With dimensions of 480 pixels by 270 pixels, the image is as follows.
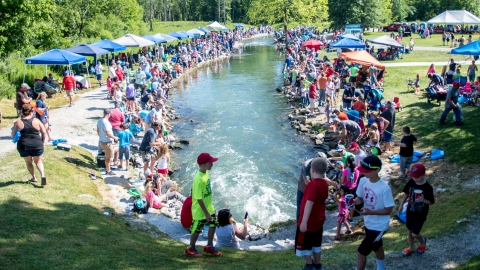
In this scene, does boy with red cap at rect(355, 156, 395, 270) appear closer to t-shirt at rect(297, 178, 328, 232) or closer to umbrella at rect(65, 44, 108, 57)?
t-shirt at rect(297, 178, 328, 232)

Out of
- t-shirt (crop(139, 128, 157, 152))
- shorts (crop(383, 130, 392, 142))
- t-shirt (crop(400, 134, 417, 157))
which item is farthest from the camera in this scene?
shorts (crop(383, 130, 392, 142))

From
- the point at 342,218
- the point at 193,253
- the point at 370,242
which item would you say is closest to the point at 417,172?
the point at 370,242

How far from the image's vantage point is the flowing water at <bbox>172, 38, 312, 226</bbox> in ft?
40.7

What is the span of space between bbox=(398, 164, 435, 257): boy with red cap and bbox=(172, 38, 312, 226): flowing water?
478cm

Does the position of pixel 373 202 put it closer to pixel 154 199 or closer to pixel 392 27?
pixel 154 199

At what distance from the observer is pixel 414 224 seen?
651 cm

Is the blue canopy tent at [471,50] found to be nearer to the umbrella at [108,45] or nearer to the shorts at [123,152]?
the shorts at [123,152]

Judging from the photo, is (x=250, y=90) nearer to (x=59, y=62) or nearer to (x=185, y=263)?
(x=59, y=62)

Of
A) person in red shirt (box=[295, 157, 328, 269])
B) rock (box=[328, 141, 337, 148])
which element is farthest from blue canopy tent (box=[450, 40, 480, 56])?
person in red shirt (box=[295, 157, 328, 269])

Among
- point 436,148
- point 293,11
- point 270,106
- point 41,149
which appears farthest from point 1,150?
point 293,11

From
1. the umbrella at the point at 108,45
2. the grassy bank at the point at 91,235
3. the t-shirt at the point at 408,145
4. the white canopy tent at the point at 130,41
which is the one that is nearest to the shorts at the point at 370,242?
the grassy bank at the point at 91,235

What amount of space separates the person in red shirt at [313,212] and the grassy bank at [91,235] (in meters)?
1.00

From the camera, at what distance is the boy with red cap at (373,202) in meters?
5.32

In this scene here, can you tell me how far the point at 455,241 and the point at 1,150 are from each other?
11246 mm
